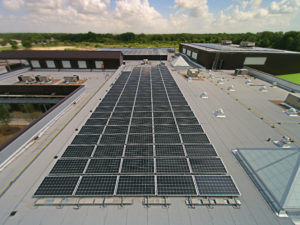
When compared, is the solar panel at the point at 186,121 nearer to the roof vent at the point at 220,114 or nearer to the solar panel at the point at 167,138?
the solar panel at the point at 167,138

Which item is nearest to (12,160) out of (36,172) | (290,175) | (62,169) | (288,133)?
(36,172)

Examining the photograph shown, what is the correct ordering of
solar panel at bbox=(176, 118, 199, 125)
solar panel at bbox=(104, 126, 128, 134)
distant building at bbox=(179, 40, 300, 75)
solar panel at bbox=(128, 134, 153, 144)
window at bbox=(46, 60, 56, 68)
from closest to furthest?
solar panel at bbox=(128, 134, 153, 144)
solar panel at bbox=(104, 126, 128, 134)
solar panel at bbox=(176, 118, 199, 125)
distant building at bbox=(179, 40, 300, 75)
window at bbox=(46, 60, 56, 68)

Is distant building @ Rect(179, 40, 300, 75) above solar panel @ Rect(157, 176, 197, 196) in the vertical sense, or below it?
above

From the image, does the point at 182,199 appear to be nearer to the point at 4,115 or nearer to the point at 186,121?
the point at 186,121

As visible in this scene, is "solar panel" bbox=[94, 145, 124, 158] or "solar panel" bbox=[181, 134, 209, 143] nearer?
"solar panel" bbox=[94, 145, 124, 158]

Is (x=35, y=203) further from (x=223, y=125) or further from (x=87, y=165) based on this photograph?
(x=223, y=125)

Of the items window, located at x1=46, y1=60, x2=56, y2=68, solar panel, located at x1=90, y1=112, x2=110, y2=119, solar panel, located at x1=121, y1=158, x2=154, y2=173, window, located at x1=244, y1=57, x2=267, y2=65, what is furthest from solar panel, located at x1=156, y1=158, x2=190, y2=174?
window, located at x1=46, y1=60, x2=56, y2=68

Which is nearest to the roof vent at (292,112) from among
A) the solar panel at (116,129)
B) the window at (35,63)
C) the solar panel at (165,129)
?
the solar panel at (165,129)

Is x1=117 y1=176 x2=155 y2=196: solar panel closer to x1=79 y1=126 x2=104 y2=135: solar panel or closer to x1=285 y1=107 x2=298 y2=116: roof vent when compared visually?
x1=79 y1=126 x2=104 y2=135: solar panel
